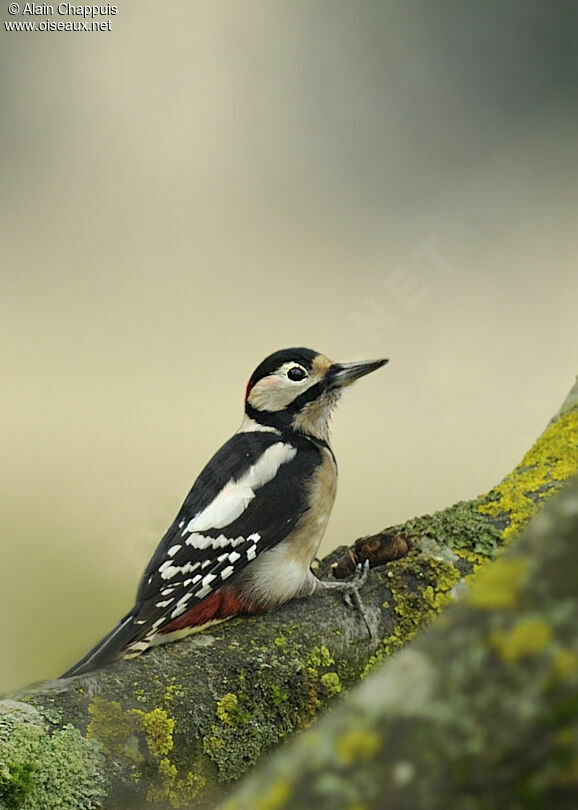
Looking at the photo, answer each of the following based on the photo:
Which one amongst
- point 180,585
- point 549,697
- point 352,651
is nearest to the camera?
point 549,697

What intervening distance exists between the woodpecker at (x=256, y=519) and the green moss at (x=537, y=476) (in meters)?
0.42

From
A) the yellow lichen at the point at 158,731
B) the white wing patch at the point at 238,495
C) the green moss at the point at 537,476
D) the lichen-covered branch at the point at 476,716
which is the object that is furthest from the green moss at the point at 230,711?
the lichen-covered branch at the point at 476,716

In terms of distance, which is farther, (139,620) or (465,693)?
(139,620)

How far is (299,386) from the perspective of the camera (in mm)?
2408

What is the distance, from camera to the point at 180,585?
2.07 metres

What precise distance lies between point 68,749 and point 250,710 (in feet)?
1.22

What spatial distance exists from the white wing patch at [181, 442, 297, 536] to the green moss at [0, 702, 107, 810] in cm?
66

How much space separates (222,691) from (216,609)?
0.41 metres

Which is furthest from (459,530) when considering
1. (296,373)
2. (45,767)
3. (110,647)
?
(45,767)

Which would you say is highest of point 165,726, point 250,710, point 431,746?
point 431,746

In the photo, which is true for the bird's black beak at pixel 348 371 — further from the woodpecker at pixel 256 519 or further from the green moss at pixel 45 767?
the green moss at pixel 45 767

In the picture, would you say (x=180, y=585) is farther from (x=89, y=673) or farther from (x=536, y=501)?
(x=536, y=501)

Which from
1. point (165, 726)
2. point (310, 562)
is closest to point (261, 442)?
point (310, 562)

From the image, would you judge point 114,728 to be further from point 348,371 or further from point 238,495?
point 348,371
